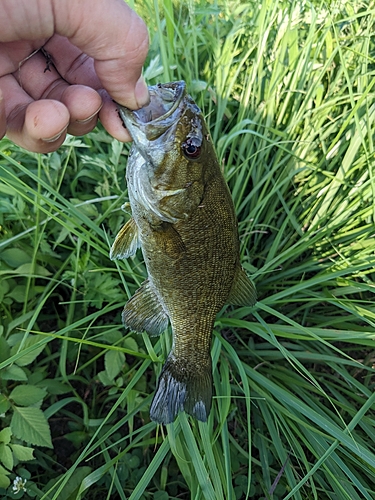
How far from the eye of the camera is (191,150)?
109 cm

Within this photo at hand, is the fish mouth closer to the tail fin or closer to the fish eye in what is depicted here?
the fish eye

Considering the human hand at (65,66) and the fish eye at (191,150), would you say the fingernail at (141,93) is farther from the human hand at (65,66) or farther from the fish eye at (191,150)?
the fish eye at (191,150)

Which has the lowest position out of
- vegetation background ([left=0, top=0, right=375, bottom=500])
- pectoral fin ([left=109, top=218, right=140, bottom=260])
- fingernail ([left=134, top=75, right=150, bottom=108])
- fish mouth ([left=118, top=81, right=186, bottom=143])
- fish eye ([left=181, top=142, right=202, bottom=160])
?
vegetation background ([left=0, top=0, right=375, bottom=500])

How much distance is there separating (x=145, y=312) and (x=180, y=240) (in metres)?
0.31

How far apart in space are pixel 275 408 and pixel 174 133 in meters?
1.11

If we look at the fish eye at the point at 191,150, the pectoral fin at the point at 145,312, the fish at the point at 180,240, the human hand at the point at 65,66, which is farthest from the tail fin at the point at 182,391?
the human hand at the point at 65,66

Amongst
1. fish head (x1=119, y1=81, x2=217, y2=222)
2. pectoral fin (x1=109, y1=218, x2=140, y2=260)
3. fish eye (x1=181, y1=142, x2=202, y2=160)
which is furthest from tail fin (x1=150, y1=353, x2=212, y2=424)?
fish eye (x1=181, y1=142, x2=202, y2=160)

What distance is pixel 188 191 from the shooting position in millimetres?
1134

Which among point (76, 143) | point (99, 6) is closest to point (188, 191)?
point (99, 6)

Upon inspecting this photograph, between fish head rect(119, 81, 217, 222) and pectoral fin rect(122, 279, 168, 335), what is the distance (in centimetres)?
32

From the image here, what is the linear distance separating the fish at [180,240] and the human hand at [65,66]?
10cm

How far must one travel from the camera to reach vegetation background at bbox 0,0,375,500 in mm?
1392

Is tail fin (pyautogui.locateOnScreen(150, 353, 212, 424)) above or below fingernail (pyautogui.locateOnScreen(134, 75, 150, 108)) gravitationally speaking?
below

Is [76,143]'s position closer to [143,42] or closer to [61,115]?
[61,115]
